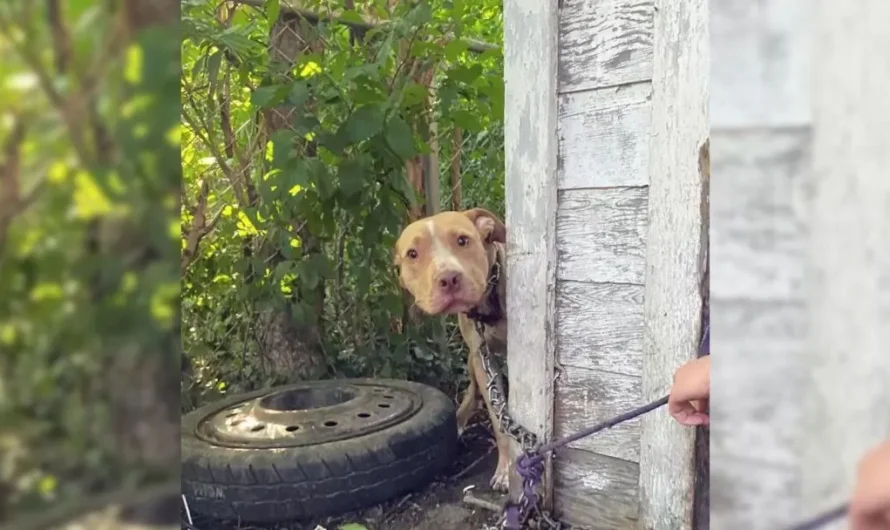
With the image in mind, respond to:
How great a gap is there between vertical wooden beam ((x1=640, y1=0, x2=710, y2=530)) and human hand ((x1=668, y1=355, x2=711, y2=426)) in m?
0.33

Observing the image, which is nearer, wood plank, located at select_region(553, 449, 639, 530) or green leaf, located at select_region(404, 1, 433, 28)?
wood plank, located at select_region(553, 449, 639, 530)

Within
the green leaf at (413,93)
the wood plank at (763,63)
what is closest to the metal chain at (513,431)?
the green leaf at (413,93)

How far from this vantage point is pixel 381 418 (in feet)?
5.70

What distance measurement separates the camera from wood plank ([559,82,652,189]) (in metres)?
1.33

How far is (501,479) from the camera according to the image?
1.76 meters

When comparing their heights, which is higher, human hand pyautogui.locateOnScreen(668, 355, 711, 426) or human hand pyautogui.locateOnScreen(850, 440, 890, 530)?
human hand pyautogui.locateOnScreen(850, 440, 890, 530)

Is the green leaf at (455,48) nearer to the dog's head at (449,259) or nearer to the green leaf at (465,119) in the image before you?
the green leaf at (465,119)

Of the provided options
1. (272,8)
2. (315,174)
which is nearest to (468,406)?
(315,174)

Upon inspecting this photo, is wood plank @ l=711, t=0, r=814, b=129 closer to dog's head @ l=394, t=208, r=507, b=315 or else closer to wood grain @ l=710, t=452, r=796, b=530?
wood grain @ l=710, t=452, r=796, b=530

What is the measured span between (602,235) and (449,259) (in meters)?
0.48

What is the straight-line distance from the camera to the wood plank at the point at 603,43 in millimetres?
1307

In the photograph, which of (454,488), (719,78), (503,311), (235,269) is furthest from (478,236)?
(719,78)

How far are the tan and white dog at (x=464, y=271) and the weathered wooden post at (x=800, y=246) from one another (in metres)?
1.33

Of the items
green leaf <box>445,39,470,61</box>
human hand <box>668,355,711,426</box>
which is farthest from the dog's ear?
human hand <box>668,355,711,426</box>
